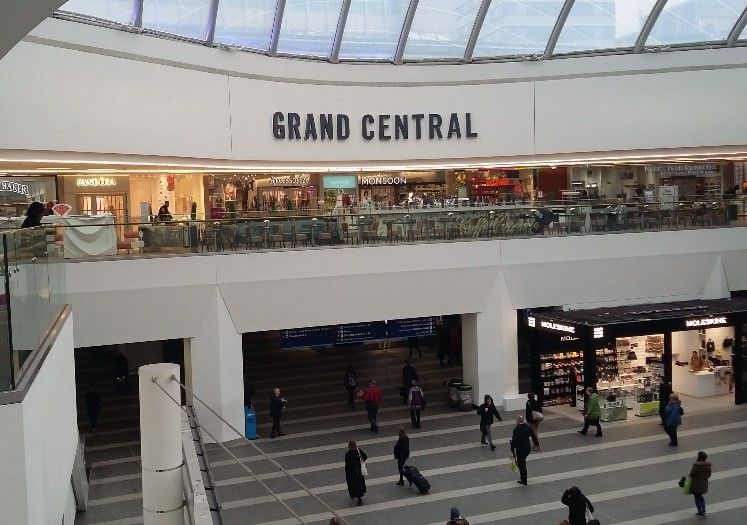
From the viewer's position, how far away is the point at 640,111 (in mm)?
26156

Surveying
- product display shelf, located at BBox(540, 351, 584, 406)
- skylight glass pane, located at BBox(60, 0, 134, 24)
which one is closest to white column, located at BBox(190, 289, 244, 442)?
skylight glass pane, located at BBox(60, 0, 134, 24)

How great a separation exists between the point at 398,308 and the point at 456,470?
5438 millimetres

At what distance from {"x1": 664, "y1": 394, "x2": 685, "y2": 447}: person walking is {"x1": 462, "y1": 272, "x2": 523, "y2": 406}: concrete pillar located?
203 inches

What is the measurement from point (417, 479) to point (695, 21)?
17690 mm

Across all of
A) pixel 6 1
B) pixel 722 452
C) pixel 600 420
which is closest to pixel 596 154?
pixel 600 420

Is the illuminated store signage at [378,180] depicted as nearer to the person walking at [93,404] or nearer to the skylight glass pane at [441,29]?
the skylight glass pane at [441,29]

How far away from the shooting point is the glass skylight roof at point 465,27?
2331cm

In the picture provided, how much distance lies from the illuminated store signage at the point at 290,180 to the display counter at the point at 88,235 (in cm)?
986

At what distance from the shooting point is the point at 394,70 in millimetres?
25234

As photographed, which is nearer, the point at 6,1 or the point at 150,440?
the point at 6,1

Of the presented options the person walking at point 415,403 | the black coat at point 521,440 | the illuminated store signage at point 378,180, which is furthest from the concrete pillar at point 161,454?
the illuminated store signage at point 378,180

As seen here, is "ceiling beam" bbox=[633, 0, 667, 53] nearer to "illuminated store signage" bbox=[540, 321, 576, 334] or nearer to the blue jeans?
"illuminated store signage" bbox=[540, 321, 576, 334]

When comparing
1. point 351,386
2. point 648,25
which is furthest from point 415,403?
point 648,25

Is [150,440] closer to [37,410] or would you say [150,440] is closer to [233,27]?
[37,410]
